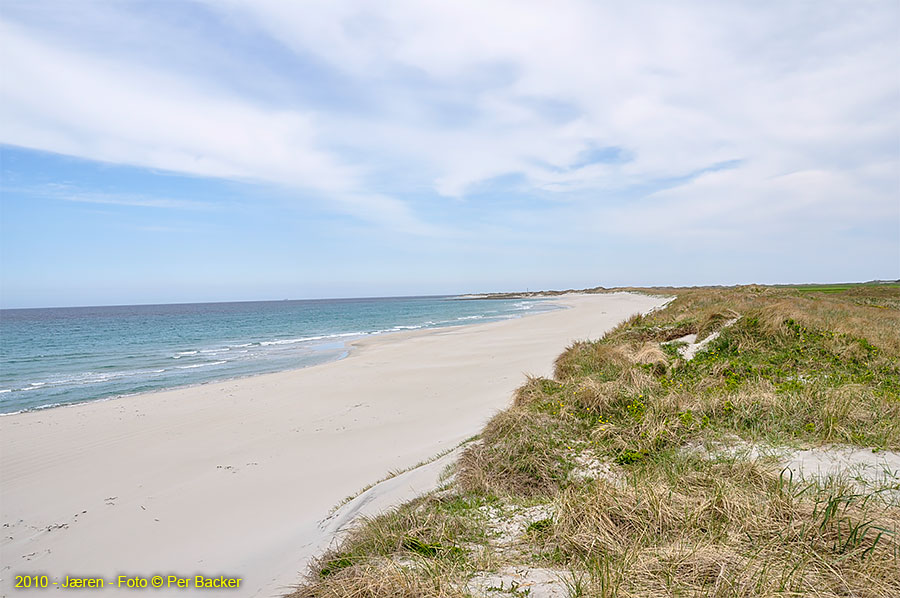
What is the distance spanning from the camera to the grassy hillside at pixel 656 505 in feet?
9.70

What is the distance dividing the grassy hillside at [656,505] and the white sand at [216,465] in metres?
1.63

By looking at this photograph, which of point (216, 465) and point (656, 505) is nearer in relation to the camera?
point (656, 505)

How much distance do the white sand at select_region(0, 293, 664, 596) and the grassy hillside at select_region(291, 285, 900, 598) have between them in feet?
5.36

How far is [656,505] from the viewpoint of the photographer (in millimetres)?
3703

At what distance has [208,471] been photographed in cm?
763

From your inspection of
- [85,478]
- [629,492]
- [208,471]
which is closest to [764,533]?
[629,492]

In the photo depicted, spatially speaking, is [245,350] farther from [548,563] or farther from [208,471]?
[548,563]

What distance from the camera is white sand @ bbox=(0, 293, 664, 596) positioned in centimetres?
522

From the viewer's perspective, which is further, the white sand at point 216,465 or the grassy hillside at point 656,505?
the white sand at point 216,465

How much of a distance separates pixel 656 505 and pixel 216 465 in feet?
24.0

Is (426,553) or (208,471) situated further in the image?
(208,471)

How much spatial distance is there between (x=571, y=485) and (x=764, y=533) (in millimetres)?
1749

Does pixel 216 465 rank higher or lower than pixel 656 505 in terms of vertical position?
lower

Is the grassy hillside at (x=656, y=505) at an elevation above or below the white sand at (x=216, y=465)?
above
